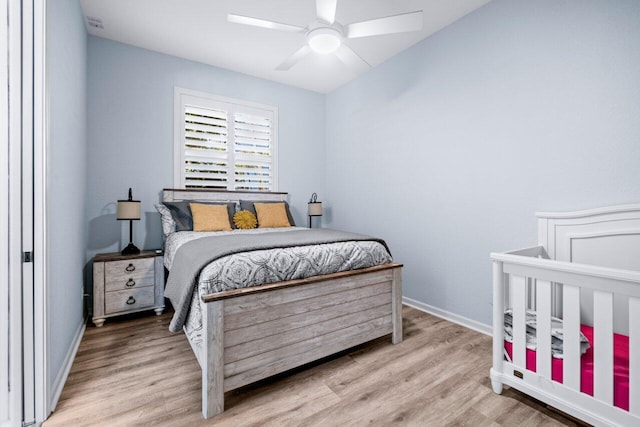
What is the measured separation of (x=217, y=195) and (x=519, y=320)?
312 cm

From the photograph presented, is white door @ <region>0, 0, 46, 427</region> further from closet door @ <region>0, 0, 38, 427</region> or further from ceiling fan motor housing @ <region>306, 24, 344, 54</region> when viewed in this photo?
ceiling fan motor housing @ <region>306, 24, 344, 54</region>

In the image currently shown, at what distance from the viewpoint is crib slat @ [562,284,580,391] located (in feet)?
Result: 4.50

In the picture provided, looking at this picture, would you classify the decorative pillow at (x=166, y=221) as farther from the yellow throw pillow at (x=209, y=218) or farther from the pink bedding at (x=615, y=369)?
the pink bedding at (x=615, y=369)

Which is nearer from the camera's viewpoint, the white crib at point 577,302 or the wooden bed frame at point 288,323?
the white crib at point 577,302

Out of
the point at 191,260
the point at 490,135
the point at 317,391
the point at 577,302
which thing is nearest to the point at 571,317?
the point at 577,302

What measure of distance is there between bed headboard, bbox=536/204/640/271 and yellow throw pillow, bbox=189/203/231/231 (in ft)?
9.03

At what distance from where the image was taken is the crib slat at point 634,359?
1171 millimetres

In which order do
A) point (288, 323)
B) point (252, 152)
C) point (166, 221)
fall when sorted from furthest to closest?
point (252, 152)
point (166, 221)
point (288, 323)

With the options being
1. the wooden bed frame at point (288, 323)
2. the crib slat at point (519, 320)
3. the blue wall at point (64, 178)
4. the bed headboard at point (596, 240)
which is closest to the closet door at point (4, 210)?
the blue wall at point (64, 178)

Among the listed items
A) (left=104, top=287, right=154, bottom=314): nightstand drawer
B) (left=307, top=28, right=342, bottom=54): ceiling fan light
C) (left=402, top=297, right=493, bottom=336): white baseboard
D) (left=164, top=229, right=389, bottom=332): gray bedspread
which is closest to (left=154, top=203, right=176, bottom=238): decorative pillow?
(left=104, top=287, right=154, bottom=314): nightstand drawer

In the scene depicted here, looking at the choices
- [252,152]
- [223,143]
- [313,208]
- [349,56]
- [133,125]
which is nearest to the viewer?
[349,56]

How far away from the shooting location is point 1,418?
136cm

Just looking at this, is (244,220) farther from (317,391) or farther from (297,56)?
(317,391)

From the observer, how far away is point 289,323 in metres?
1.76
